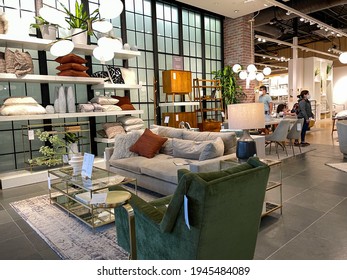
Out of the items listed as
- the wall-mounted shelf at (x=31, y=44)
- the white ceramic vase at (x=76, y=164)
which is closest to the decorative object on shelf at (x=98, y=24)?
the wall-mounted shelf at (x=31, y=44)

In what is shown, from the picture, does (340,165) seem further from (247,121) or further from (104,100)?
(104,100)

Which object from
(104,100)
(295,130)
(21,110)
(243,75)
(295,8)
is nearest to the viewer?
(21,110)

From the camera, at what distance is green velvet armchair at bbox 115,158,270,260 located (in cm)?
148

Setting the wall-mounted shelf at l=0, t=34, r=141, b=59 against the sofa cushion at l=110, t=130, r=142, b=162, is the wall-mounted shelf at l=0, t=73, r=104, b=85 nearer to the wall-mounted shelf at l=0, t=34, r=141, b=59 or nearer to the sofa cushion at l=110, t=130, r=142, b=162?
the wall-mounted shelf at l=0, t=34, r=141, b=59

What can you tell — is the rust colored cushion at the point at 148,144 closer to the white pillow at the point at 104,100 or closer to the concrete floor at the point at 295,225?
the white pillow at the point at 104,100

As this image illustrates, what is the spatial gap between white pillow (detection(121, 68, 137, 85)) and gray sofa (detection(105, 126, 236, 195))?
174cm

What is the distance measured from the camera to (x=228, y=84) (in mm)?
8672

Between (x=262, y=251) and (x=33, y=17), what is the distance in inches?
212

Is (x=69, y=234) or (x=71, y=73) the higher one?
(x=71, y=73)

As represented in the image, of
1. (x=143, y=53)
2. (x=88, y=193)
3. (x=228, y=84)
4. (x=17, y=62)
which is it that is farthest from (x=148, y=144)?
(x=228, y=84)

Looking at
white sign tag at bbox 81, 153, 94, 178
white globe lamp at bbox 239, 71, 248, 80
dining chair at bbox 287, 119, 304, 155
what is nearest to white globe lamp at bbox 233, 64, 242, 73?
white globe lamp at bbox 239, 71, 248, 80

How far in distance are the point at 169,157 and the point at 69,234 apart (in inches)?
80.6
